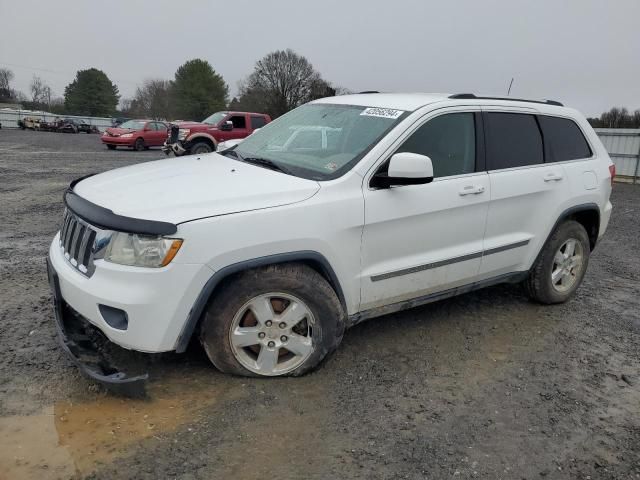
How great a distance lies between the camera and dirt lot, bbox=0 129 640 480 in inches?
102

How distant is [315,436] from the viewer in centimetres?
281

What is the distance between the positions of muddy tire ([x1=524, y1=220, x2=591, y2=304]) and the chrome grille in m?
3.48

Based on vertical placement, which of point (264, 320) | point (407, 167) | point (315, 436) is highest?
point (407, 167)

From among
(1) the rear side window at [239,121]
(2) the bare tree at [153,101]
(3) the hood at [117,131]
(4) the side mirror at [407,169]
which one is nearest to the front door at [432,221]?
(4) the side mirror at [407,169]

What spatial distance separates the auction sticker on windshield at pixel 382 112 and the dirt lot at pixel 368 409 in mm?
1613

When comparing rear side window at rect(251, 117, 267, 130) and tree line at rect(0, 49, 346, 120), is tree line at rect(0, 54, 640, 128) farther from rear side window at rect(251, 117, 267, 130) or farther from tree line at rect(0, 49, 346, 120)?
rear side window at rect(251, 117, 267, 130)

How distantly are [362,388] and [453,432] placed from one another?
617 mm

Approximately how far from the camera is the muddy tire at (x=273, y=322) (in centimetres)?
302

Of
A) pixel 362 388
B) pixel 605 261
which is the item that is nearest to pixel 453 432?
pixel 362 388

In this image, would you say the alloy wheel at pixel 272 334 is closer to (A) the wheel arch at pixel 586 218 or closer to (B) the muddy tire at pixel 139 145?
(A) the wheel arch at pixel 586 218

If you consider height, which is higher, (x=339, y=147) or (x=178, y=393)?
(x=339, y=147)

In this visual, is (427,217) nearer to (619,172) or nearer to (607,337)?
(607,337)

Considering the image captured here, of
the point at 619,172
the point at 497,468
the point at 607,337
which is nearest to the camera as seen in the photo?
the point at 497,468

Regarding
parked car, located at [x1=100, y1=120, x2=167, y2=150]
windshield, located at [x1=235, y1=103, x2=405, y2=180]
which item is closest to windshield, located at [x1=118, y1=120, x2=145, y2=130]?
parked car, located at [x1=100, y1=120, x2=167, y2=150]
